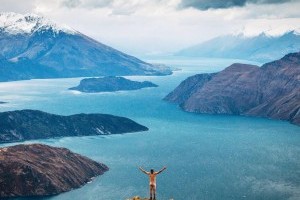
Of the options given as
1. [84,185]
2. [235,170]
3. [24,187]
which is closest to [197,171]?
[235,170]

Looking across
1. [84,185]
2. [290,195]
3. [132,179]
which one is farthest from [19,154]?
[290,195]

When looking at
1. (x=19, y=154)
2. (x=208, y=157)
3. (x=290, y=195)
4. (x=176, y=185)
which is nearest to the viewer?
(x=290, y=195)

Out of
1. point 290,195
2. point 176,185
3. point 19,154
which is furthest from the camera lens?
point 19,154

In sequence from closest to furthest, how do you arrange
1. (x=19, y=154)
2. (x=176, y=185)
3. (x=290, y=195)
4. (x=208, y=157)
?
(x=290, y=195)
(x=176, y=185)
(x=19, y=154)
(x=208, y=157)

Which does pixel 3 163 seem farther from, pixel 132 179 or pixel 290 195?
pixel 290 195

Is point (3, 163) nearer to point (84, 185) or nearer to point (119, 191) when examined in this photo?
point (84, 185)

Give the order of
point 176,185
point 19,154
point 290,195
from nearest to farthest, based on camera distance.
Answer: point 290,195, point 176,185, point 19,154

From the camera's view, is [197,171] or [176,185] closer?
[176,185]
